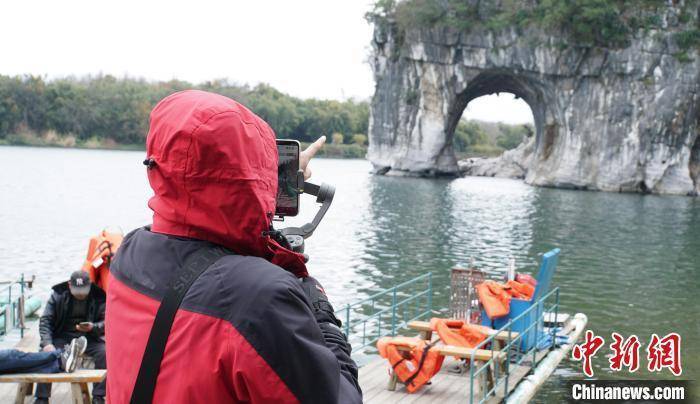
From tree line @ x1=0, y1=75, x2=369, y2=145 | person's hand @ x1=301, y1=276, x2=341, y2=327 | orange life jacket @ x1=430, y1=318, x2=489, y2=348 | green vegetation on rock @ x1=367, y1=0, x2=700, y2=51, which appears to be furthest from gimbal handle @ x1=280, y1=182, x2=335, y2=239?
tree line @ x1=0, y1=75, x2=369, y2=145

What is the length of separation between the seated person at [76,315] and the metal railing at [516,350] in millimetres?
3493

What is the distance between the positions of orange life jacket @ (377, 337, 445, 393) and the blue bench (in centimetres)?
163

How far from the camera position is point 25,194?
40.8m

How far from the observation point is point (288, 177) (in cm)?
242

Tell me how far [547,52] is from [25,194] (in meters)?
36.9

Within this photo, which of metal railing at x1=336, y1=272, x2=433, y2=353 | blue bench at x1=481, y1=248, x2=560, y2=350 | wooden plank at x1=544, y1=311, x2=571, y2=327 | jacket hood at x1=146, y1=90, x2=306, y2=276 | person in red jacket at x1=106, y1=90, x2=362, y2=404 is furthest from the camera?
metal railing at x1=336, y1=272, x2=433, y2=353

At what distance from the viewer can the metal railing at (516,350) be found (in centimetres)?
733

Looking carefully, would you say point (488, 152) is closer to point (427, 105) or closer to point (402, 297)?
point (427, 105)

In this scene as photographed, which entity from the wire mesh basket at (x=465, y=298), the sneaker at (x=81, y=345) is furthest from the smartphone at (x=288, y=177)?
the wire mesh basket at (x=465, y=298)

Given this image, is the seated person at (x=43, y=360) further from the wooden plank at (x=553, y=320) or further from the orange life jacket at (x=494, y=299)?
the wooden plank at (x=553, y=320)

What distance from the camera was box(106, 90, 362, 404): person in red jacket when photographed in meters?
1.66

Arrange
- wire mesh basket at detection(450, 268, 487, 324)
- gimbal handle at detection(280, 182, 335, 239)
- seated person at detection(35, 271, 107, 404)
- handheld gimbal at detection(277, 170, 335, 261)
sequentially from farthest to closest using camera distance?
1. wire mesh basket at detection(450, 268, 487, 324)
2. seated person at detection(35, 271, 107, 404)
3. gimbal handle at detection(280, 182, 335, 239)
4. handheld gimbal at detection(277, 170, 335, 261)

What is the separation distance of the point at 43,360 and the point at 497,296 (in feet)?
16.9

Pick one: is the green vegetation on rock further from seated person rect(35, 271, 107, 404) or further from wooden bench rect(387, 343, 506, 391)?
seated person rect(35, 271, 107, 404)
